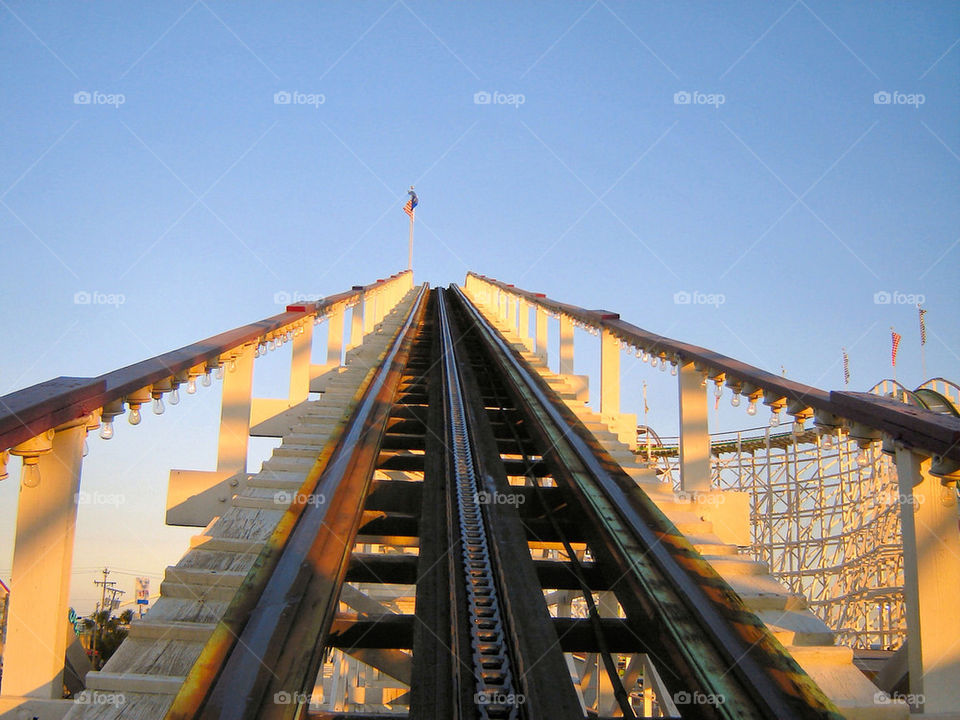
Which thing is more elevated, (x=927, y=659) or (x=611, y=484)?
(x=611, y=484)

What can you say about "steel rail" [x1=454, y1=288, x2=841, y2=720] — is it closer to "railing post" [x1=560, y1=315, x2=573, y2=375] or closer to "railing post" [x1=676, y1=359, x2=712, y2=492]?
"railing post" [x1=676, y1=359, x2=712, y2=492]

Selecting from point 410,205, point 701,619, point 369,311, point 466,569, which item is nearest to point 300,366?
point 466,569

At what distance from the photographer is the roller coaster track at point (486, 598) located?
2.87 meters

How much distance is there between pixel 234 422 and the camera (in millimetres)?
6027

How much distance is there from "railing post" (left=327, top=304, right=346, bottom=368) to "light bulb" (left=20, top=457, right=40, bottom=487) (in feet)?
28.1

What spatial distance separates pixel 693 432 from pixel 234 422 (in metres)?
3.27

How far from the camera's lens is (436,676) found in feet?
10.2

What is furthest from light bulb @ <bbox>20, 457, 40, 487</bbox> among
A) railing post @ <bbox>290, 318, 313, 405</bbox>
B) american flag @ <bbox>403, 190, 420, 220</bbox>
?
american flag @ <bbox>403, 190, 420, 220</bbox>

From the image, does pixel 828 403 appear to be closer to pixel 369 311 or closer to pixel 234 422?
pixel 234 422

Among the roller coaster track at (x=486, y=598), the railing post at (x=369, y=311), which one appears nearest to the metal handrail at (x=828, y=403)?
the roller coaster track at (x=486, y=598)

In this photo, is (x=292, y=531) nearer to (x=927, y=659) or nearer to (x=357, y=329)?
(x=927, y=659)

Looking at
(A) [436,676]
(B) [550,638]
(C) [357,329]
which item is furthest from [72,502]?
(C) [357,329]

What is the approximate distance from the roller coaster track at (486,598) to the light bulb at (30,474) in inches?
32.8

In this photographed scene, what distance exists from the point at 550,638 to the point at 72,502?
6.27 feet
